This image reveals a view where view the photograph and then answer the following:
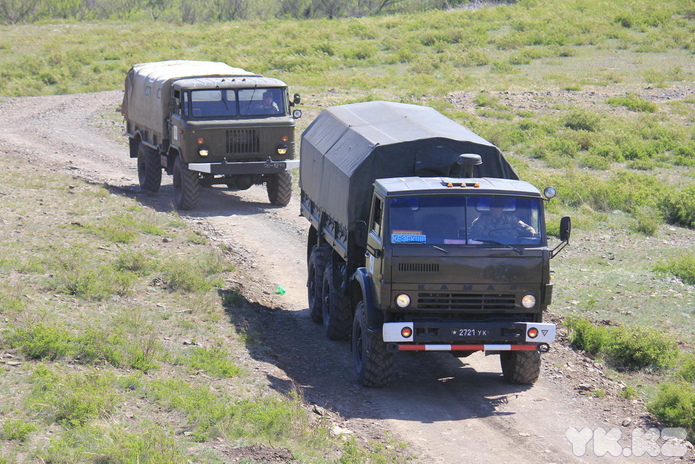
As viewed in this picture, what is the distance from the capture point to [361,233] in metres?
11.1

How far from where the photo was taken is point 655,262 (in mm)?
17359

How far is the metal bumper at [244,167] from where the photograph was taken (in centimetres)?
2050

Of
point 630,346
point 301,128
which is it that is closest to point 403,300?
point 630,346

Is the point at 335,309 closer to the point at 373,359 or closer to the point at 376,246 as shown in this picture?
the point at 373,359

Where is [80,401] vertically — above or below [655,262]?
above

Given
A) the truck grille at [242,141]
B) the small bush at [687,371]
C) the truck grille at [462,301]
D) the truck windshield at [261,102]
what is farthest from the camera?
the truck windshield at [261,102]

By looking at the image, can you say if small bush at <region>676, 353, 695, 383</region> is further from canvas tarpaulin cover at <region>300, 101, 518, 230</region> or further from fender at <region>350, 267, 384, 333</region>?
fender at <region>350, 267, 384, 333</region>

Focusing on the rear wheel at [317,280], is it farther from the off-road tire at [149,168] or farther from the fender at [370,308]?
the off-road tire at [149,168]

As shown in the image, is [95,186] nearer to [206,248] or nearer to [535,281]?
[206,248]

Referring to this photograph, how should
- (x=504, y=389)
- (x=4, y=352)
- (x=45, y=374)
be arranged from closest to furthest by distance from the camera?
(x=45, y=374)
(x=4, y=352)
(x=504, y=389)

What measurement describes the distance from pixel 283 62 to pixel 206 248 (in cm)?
3058

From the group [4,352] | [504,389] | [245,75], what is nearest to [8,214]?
[245,75]

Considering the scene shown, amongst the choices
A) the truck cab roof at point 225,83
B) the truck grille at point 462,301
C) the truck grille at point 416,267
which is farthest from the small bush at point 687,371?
the truck cab roof at point 225,83

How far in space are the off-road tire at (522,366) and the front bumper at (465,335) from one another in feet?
1.66
